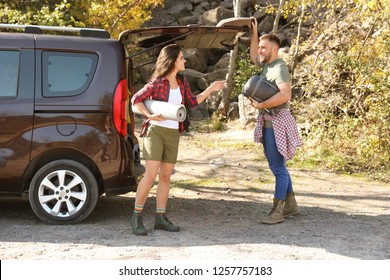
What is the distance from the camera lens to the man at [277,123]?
6355 millimetres

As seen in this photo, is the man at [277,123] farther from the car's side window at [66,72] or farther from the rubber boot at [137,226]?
the car's side window at [66,72]

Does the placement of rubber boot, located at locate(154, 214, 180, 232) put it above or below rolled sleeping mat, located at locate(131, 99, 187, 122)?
below

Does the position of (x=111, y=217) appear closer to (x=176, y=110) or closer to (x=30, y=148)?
(x=30, y=148)

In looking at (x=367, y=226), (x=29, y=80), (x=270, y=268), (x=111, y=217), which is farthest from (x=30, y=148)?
(x=367, y=226)

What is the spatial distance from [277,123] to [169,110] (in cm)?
124

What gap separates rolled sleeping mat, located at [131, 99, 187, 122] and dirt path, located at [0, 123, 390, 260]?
1.10 m

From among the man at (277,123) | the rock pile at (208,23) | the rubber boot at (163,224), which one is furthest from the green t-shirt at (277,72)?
the rock pile at (208,23)

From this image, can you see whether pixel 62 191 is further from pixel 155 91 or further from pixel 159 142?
pixel 155 91

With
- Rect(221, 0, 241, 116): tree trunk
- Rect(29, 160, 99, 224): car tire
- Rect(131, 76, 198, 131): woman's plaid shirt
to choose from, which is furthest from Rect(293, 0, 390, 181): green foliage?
Rect(29, 160, 99, 224): car tire

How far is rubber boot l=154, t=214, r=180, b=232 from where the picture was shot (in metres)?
6.18

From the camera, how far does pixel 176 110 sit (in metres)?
5.77

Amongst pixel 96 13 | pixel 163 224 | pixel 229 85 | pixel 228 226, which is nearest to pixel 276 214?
pixel 228 226

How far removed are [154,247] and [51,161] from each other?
146 cm

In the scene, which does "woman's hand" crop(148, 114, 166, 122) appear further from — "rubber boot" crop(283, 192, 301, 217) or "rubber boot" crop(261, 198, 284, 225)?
"rubber boot" crop(283, 192, 301, 217)
